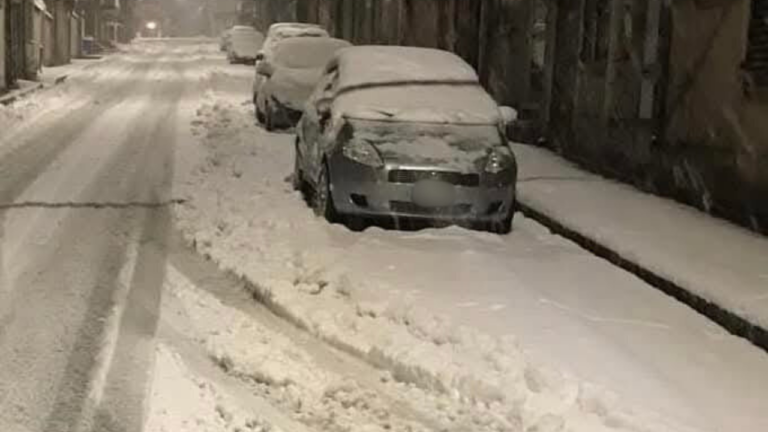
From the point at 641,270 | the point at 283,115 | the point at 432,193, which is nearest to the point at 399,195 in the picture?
the point at 432,193

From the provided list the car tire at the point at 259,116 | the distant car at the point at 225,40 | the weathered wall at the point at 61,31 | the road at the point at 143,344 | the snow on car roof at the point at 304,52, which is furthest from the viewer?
the distant car at the point at 225,40

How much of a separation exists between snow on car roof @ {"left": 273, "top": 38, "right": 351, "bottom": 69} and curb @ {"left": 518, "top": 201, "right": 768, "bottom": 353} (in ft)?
32.7

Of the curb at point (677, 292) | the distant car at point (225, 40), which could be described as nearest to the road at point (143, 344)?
the curb at point (677, 292)

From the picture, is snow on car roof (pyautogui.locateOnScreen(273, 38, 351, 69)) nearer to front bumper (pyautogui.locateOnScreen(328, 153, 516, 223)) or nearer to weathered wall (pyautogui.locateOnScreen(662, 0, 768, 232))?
weathered wall (pyautogui.locateOnScreen(662, 0, 768, 232))

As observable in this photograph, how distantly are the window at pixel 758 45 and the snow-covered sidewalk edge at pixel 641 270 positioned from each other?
7.55ft

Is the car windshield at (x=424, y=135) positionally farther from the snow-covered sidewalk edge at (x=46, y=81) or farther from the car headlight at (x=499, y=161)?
the snow-covered sidewalk edge at (x=46, y=81)

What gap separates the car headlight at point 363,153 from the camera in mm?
9469

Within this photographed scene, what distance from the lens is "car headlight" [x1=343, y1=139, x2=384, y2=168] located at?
947cm

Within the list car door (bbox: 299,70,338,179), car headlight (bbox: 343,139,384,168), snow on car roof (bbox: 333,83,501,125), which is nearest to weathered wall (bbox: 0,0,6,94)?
car door (bbox: 299,70,338,179)

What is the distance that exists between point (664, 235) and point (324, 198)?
3.20m

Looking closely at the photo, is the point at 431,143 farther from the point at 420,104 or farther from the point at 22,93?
the point at 22,93

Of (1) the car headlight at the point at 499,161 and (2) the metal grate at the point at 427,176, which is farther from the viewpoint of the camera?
(1) the car headlight at the point at 499,161

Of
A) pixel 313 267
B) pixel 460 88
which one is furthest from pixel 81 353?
pixel 460 88

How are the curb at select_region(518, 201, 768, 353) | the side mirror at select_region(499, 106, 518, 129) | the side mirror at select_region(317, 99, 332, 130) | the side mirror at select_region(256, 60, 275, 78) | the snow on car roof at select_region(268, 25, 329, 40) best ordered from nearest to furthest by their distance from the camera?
1. the curb at select_region(518, 201, 768, 353)
2. the side mirror at select_region(317, 99, 332, 130)
3. the side mirror at select_region(499, 106, 518, 129)
4. the side mirror at select_region(256, 60, 275, 78)
5. the snow on car roof at select_region(268, 25, 329, 40)
